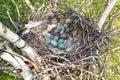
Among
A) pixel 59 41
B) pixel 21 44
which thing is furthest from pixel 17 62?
pixel 59 41

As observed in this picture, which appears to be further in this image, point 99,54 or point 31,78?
point 99,54

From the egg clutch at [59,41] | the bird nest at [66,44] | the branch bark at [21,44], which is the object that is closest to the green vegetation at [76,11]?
the bird nest at [66,44]

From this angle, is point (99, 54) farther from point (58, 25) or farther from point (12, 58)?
point (12, 58)

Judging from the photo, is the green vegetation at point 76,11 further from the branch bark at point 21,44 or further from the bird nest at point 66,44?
the branch bark at point 21,44

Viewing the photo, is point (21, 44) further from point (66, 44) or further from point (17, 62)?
point (66, 44)

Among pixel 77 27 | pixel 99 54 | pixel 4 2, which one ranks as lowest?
pixel 99 54

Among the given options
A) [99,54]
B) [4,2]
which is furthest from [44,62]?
[4,2]

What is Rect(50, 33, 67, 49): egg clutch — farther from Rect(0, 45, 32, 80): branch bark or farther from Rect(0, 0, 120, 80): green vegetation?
Rect(0, 45, 32, 80): branch bark
